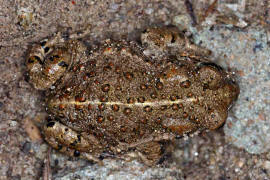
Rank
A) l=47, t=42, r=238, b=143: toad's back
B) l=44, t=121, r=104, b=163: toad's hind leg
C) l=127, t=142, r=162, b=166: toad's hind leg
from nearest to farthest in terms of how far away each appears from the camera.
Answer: l=47, t=42, r=238, b=143: toad's back → l=44, t=121, r=104, b=163: toad's hind leg → l=127, t=142, r=162, b=166: toad's hind leg

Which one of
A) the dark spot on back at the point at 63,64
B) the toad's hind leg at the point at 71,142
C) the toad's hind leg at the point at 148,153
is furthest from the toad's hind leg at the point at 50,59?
the toad's hind leg at the point at 148,153

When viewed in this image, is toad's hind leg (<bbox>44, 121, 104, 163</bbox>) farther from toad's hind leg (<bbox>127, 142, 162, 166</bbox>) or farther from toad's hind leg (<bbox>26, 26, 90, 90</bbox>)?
toad's hind leg (<bbox>26, 26, 90, 90</bbox>)

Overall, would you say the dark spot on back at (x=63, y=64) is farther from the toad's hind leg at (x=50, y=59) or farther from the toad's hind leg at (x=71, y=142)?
the toad's hind leg at (x=71, y=142)

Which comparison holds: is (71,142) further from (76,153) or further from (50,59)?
(50,59)

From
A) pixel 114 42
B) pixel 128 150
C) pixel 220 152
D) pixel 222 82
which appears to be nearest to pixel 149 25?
pixel 114 42

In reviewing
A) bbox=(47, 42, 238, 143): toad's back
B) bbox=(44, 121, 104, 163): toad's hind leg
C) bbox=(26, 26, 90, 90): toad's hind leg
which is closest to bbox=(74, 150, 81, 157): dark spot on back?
bbox=(44, 121, 104, 163): toad's hind leg

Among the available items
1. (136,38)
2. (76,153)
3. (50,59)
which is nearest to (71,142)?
(76,153)
